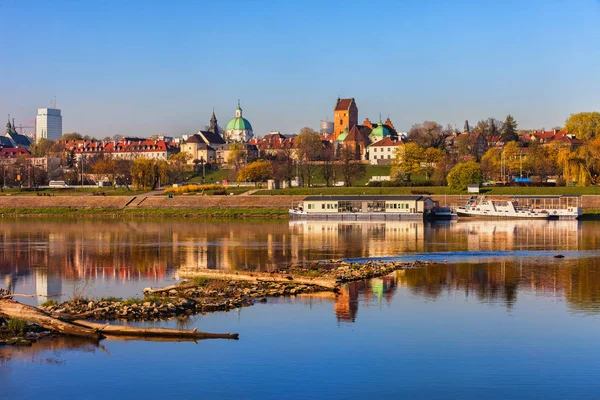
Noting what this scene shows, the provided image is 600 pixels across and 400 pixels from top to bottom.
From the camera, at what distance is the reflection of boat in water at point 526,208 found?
214 ft

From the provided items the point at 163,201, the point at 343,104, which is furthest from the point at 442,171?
Result: the point at 343,104

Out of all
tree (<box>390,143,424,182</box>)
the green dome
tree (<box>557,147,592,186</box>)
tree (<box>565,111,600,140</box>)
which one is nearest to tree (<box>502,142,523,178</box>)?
tree (<box>390,143,424,182</box>)

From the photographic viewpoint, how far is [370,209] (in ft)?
225

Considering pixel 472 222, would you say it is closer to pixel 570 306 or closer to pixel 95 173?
pixel 570 306

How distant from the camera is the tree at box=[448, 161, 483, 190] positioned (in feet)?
261

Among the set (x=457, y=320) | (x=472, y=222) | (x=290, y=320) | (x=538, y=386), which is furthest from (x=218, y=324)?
(x=472, y=222)

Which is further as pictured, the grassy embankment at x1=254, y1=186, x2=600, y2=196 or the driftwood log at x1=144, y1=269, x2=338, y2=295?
the grassy embankment at x1=254, y1=186, x2=600, y2=196

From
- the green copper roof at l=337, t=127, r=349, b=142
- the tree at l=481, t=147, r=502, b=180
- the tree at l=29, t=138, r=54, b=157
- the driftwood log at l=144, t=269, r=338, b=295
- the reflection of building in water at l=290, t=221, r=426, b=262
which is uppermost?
the green copper roof at l=337, t=127, r=349, b=142

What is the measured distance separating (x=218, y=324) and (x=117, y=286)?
818 centimetres

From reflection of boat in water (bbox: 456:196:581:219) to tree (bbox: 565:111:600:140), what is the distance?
54980 mm

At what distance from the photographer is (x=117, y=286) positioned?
94.3 ft

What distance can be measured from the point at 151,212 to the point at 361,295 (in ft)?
174

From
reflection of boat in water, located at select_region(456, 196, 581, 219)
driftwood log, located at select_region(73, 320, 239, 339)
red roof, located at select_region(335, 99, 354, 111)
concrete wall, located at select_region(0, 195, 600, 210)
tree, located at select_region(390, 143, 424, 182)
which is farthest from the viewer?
red roof, located at select_region(335, 99, 354, 111)

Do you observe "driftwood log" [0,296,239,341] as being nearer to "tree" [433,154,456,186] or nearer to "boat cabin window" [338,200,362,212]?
"boat cabin window" [338,200,362,212]
